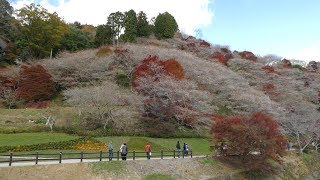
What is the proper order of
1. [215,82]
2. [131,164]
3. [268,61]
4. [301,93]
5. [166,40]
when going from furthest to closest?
[268,61] < [166,40] < [301,93] < [215,82] < [131,164]

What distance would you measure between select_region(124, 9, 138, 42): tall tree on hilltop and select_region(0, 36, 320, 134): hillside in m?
1.96

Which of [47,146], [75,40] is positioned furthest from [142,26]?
[47,146]

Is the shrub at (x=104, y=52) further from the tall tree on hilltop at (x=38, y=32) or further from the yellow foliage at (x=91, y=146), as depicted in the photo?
the yellow foliage at (x=91, y=146)

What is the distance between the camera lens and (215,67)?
69375 mm

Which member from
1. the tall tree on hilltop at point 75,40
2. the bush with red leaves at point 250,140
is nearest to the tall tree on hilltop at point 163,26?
the tall tree on hilltop at point 75,40

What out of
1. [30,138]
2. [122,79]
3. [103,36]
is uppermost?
[103,36]

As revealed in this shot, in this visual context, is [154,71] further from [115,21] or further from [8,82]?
[115,21]

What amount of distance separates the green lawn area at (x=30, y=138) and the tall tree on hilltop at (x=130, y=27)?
43862 millimetres

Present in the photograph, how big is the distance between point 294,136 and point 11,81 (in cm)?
4316

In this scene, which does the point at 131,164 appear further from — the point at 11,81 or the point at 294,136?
the point at 294,136

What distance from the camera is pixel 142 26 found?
8444 centimetres

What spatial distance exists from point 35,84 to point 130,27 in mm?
32930

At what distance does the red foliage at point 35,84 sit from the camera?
51691 mm

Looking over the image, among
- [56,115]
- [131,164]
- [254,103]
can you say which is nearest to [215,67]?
[254,103]
